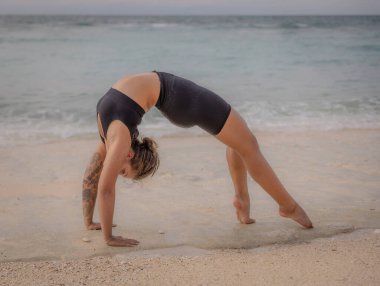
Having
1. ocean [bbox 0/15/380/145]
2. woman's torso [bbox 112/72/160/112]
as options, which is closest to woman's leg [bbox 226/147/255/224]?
woman's torso [bbox 112/72/160/112]

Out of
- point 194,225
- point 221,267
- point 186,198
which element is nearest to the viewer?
Answer: point 221,267

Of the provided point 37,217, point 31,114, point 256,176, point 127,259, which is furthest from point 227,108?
point 31,114

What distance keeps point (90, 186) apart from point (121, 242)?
55 cm

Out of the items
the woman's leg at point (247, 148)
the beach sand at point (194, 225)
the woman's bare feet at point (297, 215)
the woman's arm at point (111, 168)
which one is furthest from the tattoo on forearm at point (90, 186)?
the woman's bare feet at point (297, 215)

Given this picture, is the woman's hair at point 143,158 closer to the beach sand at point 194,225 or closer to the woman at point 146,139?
the woman at point 146,139

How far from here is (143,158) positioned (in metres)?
3.12

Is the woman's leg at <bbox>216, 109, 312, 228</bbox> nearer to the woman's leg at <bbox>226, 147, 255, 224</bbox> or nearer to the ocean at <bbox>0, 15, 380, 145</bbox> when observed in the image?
the woman's leg at <bbox>226, 147, 255, 224</bbox>

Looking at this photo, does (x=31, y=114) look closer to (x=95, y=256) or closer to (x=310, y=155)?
(x=310, y=155)

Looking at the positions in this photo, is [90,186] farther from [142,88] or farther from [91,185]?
[142,88]

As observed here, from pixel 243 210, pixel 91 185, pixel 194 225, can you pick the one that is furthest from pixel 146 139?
pixel 243 210

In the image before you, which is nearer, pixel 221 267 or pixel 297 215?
pixel 221 267

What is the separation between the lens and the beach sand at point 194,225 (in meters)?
2.74

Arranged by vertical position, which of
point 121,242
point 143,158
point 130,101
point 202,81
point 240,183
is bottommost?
point 202,81

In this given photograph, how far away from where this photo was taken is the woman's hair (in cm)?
310
